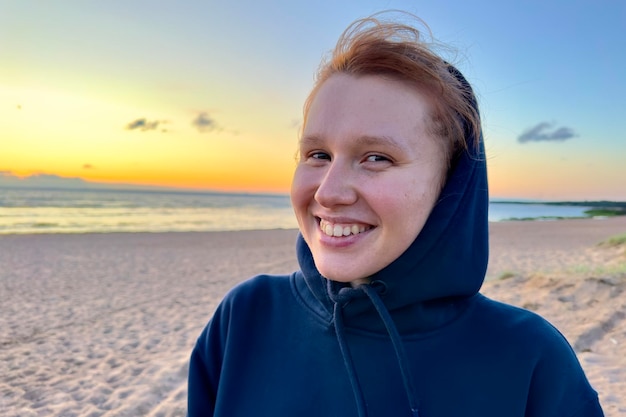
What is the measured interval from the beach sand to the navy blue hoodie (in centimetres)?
294

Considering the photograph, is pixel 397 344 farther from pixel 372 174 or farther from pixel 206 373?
pixel 206 373

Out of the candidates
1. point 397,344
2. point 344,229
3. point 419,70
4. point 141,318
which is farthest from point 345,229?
point 141,318

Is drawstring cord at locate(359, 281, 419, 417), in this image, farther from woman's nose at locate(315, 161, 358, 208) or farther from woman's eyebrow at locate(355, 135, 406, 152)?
woman's eyebrow at locate(355, 135, 406, 152)

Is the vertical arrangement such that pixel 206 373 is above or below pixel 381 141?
below

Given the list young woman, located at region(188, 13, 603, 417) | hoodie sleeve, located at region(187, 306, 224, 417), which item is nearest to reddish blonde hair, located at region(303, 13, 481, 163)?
young woman, located at region(188, 13, 603, 417)

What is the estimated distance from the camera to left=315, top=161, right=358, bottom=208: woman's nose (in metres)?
1.03

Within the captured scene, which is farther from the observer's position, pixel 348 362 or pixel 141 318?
pixel 141 318

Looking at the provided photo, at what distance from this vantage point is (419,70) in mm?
1045

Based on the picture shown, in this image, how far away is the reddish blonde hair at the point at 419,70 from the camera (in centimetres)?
105

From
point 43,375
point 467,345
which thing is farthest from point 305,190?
point 43,375

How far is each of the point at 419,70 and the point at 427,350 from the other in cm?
60

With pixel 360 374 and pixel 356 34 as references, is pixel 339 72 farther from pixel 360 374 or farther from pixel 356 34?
pixel 360 374

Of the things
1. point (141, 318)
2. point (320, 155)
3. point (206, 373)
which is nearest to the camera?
point (320, 155)

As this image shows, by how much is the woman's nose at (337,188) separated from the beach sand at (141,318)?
330 cm
